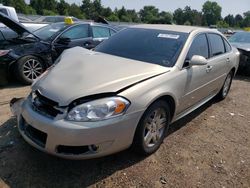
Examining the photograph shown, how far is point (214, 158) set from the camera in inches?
136

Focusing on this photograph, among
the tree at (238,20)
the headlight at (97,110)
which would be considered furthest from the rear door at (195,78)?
the tree at (238,20)

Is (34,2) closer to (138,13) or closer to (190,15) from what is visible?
(138,13)

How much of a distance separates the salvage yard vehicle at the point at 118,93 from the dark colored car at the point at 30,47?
6.47 ft

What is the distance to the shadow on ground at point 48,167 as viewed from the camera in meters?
2.78

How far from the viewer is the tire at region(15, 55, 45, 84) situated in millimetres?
5616

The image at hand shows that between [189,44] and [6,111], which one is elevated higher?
[189,44]

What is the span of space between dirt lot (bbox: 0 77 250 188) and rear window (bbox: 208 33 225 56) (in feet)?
4.50

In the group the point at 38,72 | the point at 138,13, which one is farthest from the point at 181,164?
the point at 138,13

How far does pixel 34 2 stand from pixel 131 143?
70.0 meters

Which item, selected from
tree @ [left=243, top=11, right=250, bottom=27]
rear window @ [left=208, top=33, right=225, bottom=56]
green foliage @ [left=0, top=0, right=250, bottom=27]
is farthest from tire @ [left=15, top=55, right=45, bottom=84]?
tree @ [left=243, top=11, right=250, bottom=27]

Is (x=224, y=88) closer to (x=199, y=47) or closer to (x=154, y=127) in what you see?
(x=199, y=47)

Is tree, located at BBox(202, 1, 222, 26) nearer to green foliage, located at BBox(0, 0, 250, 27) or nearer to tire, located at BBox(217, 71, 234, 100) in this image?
green foliage, located at BBox(0, 0, 250, 27)

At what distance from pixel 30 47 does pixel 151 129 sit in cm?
382

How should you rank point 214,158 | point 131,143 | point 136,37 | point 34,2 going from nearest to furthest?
1. point 131,143
2. point 214,158
3. point 136,37
4. point 34,2
